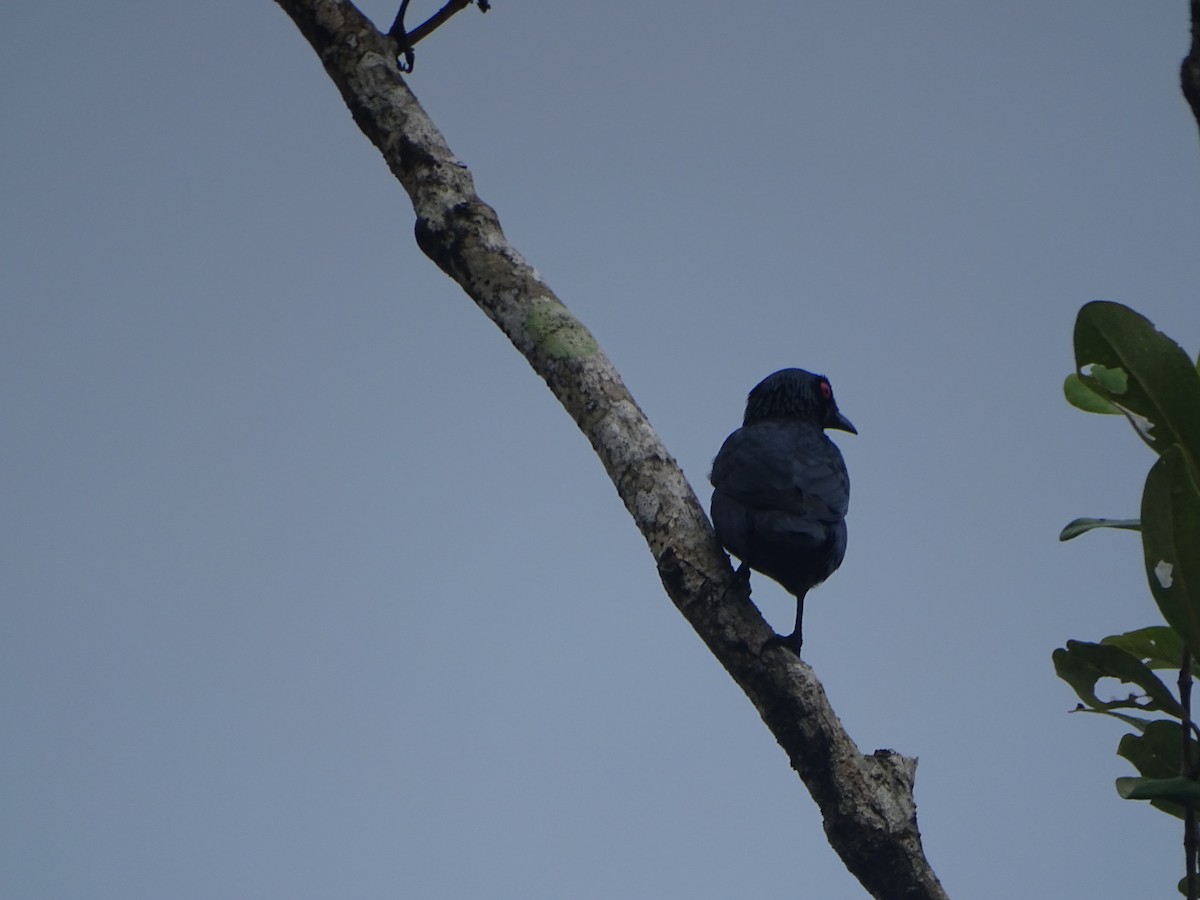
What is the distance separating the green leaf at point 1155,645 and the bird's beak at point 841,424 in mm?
2971

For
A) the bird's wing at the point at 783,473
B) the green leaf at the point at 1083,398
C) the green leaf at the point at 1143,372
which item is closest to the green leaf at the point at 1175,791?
the green leaf at the point at 1143,372

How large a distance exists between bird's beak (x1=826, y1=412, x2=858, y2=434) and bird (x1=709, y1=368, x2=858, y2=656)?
784 mm

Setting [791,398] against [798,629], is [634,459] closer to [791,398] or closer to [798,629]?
[798,629]

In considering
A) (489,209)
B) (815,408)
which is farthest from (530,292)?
(815,408)

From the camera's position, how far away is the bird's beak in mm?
5879

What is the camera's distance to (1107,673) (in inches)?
107

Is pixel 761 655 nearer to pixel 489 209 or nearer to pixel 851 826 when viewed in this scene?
pixel 851 826

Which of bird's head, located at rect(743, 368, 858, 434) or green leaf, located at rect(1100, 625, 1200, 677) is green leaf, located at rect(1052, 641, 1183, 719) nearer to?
green leaf, located at rect(1100, 625, 1200, 677)

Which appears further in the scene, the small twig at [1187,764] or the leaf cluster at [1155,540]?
the leaf cluster at [1155,540]

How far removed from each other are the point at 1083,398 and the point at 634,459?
123 centimetres

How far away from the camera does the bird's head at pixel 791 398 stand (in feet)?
18.3

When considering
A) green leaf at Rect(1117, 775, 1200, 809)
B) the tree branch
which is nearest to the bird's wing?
the tree branch

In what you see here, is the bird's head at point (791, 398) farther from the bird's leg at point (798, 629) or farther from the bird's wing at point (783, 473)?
the bird's leg at point (798, 629)

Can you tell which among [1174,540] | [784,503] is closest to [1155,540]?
[1174,540]
